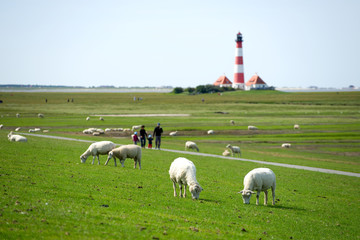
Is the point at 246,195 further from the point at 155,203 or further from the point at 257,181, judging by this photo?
the point at 155,203

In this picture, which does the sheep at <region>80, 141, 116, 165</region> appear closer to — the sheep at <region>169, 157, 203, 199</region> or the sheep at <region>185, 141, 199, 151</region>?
the sheep at <region>169, 157, 203, 199</region>

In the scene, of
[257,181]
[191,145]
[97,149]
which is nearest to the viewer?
[257,181]

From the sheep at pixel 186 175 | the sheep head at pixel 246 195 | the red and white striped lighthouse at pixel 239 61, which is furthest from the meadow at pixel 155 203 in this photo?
the red and white striped lighthouse at pixel 239 61

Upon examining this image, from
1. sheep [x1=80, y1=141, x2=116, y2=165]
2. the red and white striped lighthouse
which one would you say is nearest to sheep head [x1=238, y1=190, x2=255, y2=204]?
sheep [x1=80, y1=141, x2=116, y2=165]

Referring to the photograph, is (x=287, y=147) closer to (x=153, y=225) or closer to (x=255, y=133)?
(x=255, y=133)

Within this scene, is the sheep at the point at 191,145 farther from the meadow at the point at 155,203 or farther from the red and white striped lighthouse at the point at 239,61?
the red and white striped lighthouse at the point at 239,61

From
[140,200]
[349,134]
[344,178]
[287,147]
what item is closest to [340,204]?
[344,178]

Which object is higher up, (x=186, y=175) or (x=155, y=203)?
(x=186, y=175)

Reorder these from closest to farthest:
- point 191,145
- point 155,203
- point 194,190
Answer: point 155,203
point 194,190
point 191,145

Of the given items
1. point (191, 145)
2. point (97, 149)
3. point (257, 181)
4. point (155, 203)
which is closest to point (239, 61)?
point (191, 145)

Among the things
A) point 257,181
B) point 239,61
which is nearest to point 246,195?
point 257,181

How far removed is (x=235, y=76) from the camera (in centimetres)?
19638

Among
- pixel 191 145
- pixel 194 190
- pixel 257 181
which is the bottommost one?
pixel 191 145

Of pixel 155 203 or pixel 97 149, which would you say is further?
pixel 97 149
